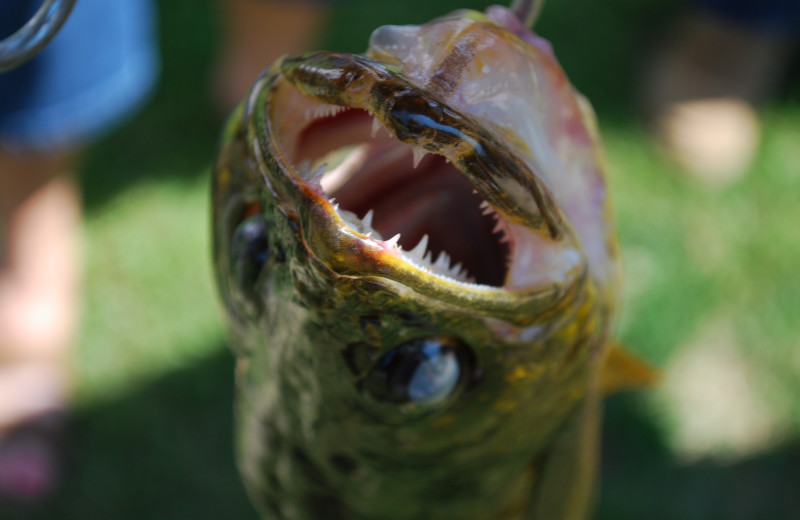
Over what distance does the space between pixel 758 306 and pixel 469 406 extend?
270 cm

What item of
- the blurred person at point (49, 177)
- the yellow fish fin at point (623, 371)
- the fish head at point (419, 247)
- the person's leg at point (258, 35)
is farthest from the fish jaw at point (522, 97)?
the person's leg at point (258, 35)

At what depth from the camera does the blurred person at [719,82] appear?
12.9 ft

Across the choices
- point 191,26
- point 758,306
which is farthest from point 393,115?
point 191,26

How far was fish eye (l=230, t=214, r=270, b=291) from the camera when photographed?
1.16 meters

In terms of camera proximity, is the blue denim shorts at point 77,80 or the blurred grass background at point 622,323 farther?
the blurred grass background at point 622,323

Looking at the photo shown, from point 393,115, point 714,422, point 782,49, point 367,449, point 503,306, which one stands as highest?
point 393,115

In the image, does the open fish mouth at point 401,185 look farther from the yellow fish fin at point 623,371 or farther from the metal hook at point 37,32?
the yellow fish fin at point 623,371

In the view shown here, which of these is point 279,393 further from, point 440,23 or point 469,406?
point 440,23

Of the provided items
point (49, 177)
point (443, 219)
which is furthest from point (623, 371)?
point (49, 177)

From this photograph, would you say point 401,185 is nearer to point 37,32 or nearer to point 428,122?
A: point 428,122

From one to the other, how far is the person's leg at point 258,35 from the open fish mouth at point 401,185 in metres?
2.38

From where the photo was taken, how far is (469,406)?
1.17 meters

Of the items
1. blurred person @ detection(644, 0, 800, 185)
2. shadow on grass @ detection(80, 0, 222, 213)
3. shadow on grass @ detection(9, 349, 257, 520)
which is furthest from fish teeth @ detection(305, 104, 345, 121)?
blurred person @ detection(644, 0, 800, 185)

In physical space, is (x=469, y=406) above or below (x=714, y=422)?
above
